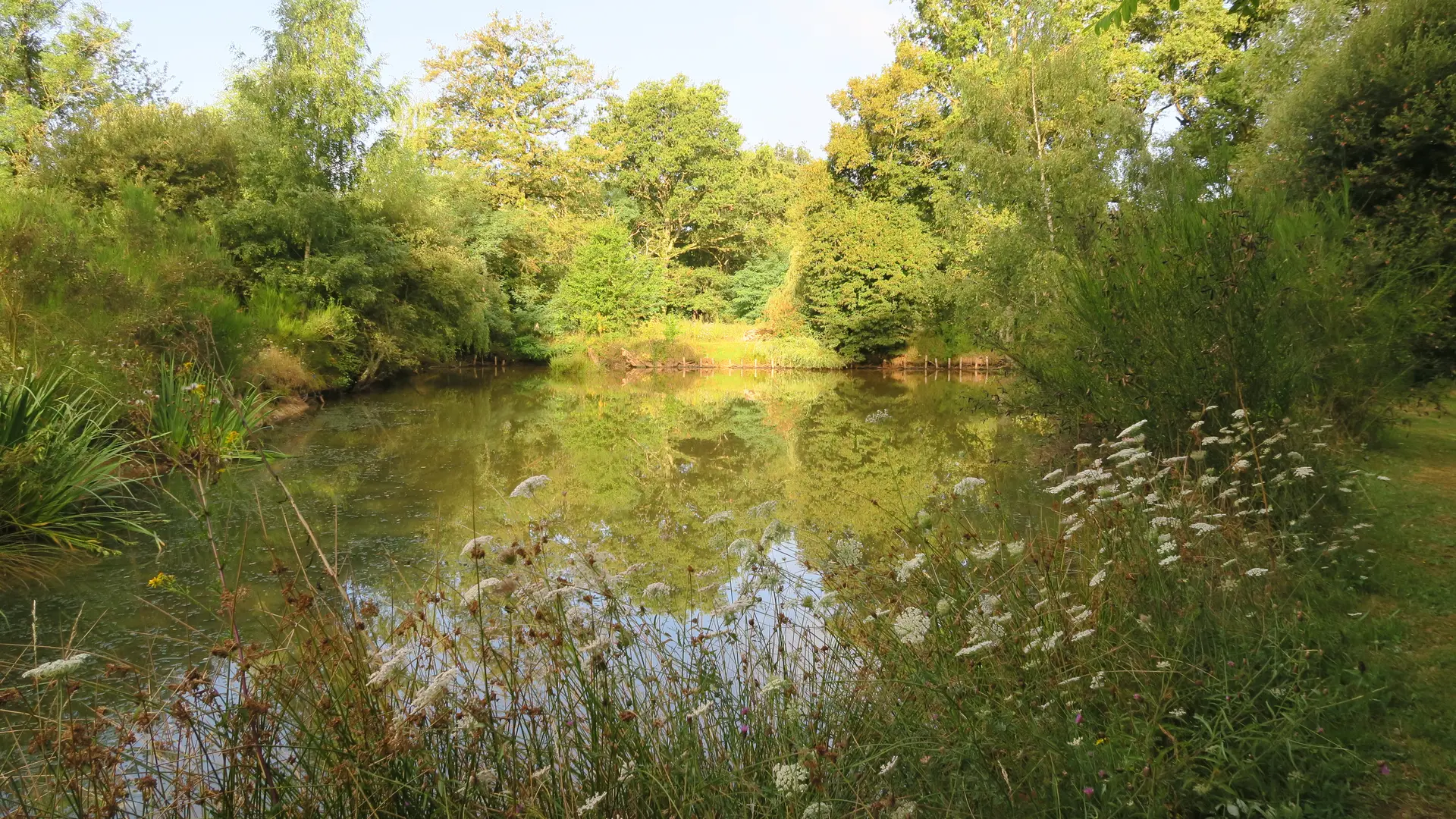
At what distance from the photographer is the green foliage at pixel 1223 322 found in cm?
511

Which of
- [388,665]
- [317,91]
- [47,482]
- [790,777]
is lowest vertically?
[790,777]

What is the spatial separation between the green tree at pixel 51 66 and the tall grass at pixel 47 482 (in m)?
21.1

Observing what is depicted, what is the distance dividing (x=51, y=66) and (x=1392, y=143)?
34.3 meters

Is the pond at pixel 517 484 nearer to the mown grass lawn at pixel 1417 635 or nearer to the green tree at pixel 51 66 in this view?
the mown grass lawn at pixel 1417 635

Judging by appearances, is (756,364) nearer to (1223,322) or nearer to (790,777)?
(1223,322)

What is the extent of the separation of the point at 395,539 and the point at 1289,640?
6.42 m

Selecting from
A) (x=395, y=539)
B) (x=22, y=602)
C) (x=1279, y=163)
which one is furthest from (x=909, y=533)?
(x=1279, y=163)

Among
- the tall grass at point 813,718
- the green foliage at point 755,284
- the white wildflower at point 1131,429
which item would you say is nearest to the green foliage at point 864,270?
the green foliage at point 755,284

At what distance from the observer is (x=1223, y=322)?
199 inches

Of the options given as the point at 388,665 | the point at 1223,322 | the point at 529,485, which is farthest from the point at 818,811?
the point at 1223,322

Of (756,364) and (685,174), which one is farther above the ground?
(685,174)

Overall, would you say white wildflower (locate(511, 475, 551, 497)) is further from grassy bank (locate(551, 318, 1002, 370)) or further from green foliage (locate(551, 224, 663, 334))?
A: green foliage (locate(551, 224, 663, 334))

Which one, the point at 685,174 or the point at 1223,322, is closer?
the point at 1223,322

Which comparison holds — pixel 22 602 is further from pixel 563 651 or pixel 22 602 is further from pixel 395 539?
pixel 563 651
